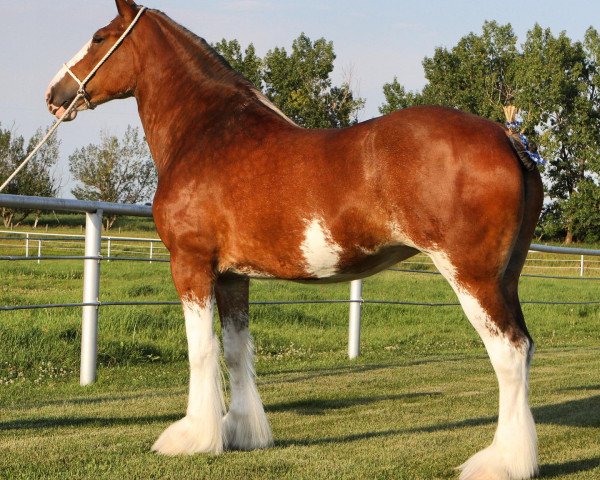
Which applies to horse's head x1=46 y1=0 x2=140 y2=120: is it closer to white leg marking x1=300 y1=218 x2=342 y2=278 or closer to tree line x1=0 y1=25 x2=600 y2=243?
white leg marking x1=300 y1=218 x2=342 y2=278

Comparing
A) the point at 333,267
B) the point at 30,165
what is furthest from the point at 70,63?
the point at 30,165

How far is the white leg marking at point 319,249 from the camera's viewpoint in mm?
3697

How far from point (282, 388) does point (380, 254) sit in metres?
2.65

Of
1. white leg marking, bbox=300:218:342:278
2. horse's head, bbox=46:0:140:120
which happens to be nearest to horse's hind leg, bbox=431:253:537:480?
white leg marking, bbox=300:218:342:278

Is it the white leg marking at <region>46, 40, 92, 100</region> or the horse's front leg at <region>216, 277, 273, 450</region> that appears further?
the white leg marking at <region>46, 40, 92, 100</region>

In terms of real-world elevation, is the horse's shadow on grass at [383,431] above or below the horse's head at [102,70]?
below

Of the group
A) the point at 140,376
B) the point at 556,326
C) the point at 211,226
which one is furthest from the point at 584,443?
the point at 556,326

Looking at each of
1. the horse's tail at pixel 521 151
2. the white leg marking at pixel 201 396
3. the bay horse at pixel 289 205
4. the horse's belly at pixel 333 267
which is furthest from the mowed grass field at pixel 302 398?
the horse's tail at pixel 521 151

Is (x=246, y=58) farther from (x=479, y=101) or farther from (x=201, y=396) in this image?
(x=201, y=396)

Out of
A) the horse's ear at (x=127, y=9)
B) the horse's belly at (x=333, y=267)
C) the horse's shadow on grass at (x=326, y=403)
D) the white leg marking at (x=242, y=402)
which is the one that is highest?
the horse's ear at (x=127, y=9)

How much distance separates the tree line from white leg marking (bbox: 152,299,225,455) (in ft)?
117

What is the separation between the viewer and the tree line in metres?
44.0

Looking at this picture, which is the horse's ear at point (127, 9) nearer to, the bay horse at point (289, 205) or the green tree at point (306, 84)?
the bay horse at point (289, 205)

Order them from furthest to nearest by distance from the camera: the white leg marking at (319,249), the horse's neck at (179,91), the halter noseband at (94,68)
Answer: the halter noseband at (94,68) < the horse's neck at (179,91) < the white leg marking at (319,249)
